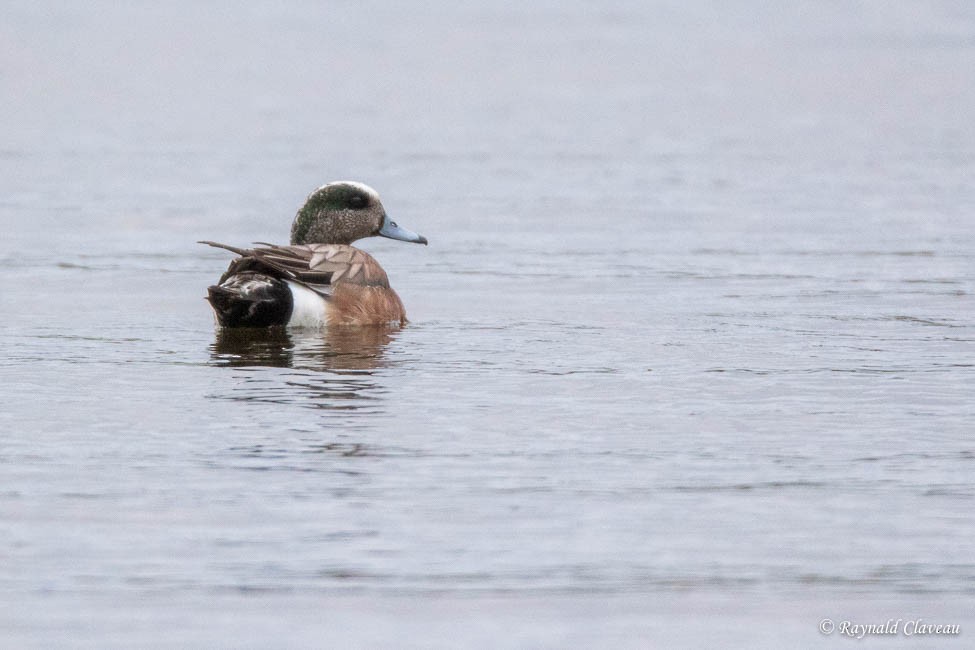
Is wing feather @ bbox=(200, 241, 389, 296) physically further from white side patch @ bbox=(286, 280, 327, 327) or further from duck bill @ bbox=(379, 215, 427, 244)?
duck bill @ bbox=(379, 215, 427, 244)

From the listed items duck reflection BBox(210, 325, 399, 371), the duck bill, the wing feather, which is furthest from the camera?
the duck bill

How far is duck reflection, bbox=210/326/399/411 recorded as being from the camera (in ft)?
28.3

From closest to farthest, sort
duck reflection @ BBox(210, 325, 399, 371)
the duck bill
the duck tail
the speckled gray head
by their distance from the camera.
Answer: duck reflection @ BBox(210, 325, 399, 371)
the duck tail
the speckled gray head
the duck bill

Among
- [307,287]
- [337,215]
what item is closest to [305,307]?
[307,287]

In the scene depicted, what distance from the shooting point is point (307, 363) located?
9750 millimetres

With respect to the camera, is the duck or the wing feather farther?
the wing feather

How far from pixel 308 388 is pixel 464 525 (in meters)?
2.75

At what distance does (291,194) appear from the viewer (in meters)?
18.2

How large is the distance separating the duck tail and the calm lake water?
0.43ft

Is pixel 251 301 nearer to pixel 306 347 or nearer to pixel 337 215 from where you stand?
pixel 306 347

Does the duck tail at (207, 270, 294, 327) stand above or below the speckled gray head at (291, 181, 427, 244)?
below

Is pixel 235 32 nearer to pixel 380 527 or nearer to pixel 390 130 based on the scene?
pixel 390 130

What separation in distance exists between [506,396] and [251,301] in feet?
7.66

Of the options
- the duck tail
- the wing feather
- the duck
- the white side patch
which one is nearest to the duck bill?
the duck
